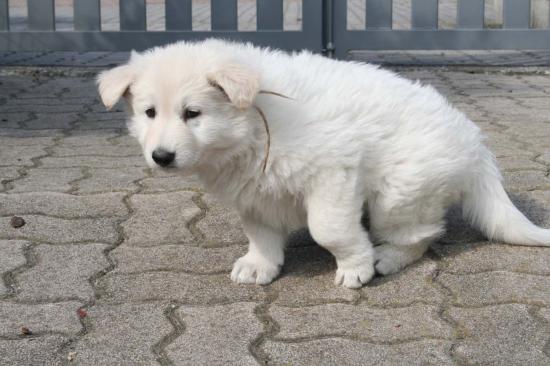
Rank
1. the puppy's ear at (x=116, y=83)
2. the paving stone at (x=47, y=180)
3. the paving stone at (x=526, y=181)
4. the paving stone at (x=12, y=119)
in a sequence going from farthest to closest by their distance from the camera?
1. the paving stone at (x=12, y=119)
2. the paving stone at (x=47, y=180)
3. the paving stone at (x=526, y=181)
4. the puppy's ear at (x=116, y=83)

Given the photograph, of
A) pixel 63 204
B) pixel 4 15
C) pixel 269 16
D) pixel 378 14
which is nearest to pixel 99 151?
pixel 63 204

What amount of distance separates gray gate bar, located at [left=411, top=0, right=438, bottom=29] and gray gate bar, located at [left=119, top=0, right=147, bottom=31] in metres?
2.51

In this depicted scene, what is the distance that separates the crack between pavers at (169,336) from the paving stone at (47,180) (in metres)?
1.66

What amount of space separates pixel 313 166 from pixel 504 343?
33.9 inches

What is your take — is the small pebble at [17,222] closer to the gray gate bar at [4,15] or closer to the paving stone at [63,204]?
the paving stone at [63,204]

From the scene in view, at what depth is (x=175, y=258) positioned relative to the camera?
3.51 metres

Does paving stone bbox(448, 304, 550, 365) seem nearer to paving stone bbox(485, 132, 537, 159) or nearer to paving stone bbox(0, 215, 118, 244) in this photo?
paving stone bbox(0, 215, 118, 244)

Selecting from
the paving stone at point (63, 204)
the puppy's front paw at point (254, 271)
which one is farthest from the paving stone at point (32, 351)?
the paving stone at point (63, 204)

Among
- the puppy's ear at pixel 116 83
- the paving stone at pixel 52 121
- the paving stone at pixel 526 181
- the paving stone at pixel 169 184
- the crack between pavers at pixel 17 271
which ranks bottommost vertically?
the crack between pavers at pixel 17 271

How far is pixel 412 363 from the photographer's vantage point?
8.45ft

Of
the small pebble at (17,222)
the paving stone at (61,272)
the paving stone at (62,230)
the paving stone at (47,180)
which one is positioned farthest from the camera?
the paving stone at (47,180)

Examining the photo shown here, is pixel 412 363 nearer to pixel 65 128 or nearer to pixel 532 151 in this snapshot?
pixel 532 151

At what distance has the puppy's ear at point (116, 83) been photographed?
3.02 m

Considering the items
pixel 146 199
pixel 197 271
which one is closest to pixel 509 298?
pixel 197 271
